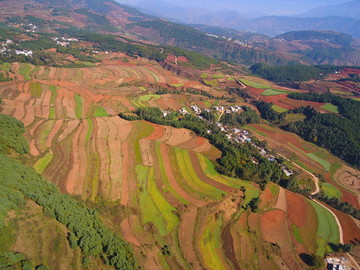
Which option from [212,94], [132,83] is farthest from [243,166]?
[132,83]

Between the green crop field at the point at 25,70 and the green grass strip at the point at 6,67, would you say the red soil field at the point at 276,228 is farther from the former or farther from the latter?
the green grass strip at the point at 6,67

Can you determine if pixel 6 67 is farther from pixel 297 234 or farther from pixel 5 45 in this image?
pixel 297 234

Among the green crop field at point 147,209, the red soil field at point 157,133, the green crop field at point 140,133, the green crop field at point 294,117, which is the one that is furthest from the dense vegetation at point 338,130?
the green crop field at point 147,209

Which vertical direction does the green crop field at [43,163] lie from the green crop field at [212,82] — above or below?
below

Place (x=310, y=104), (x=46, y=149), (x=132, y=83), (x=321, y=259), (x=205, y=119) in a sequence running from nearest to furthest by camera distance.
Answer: (x=321, y=259)
(x=46, y=149)
(x=205, y=119)
(x=310, y=104)
(x=132, y=83)

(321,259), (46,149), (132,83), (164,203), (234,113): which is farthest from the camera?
(132,83)

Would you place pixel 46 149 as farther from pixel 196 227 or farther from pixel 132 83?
pixel 132 83
